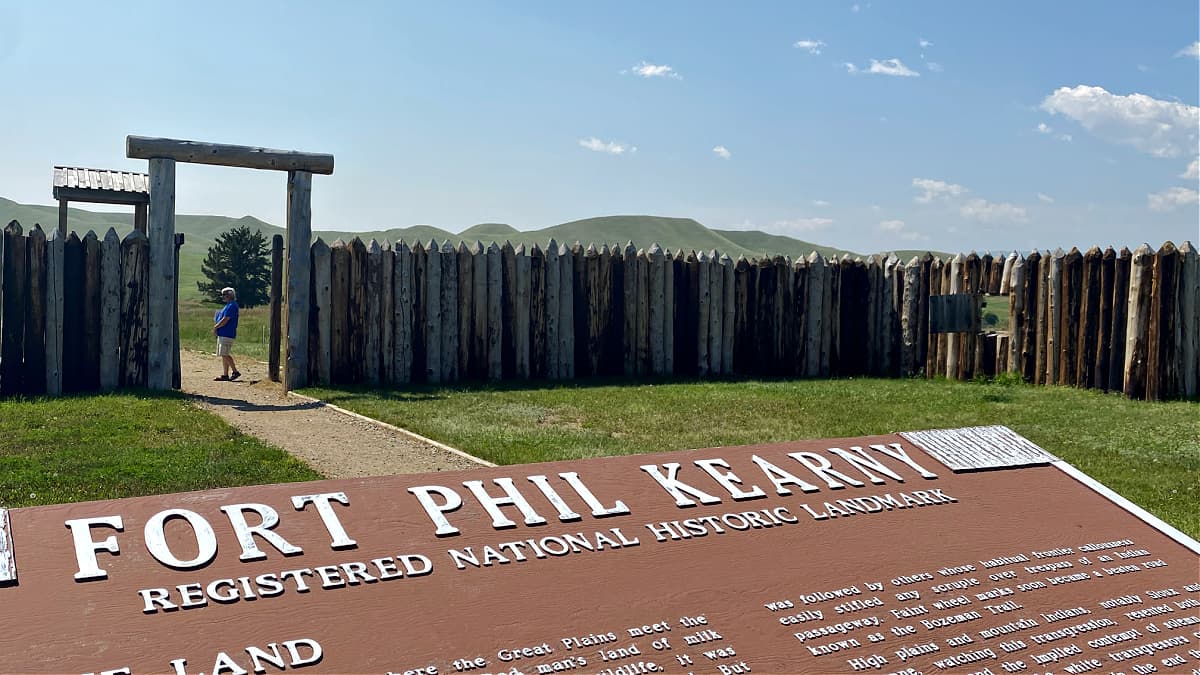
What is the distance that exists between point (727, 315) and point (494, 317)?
350cm

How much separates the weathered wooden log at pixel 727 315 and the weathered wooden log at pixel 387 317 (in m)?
4.67

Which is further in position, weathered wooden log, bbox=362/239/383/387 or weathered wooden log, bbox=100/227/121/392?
weathered wooden log, bbox=362/239/383/387

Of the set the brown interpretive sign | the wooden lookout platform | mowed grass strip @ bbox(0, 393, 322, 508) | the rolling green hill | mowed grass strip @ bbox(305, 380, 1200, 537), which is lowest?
mowed grass strip @ bbox(0, 393, 322, 508)

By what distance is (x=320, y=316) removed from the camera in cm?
1203

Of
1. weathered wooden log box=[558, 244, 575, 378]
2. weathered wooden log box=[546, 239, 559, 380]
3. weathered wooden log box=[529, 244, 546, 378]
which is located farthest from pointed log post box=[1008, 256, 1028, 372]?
weathered wooden log box=[529, 244, 546, 378]

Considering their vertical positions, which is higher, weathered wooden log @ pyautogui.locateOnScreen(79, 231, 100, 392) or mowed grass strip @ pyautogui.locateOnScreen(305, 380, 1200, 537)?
weathered wooden log @ pyautogui.locateOnScreen(79, 231, 100, 392)

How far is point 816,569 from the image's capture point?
3.29 metres

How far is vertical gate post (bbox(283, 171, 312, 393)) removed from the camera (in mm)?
11805

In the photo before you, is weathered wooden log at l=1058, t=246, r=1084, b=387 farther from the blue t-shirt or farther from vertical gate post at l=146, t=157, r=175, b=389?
vertical gate post at l=146, t=157, r=175, b=389

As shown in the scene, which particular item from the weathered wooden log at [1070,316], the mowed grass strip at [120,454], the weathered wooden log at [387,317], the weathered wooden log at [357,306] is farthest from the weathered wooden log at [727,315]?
the mowed grass strip at [120,454]

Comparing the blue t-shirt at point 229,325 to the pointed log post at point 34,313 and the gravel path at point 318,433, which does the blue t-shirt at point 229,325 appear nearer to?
the gravel path at point 318,433

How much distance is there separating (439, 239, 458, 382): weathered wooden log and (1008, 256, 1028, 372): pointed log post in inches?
280

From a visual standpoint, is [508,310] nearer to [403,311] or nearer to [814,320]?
[403,311]

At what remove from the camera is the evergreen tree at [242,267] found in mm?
34750
